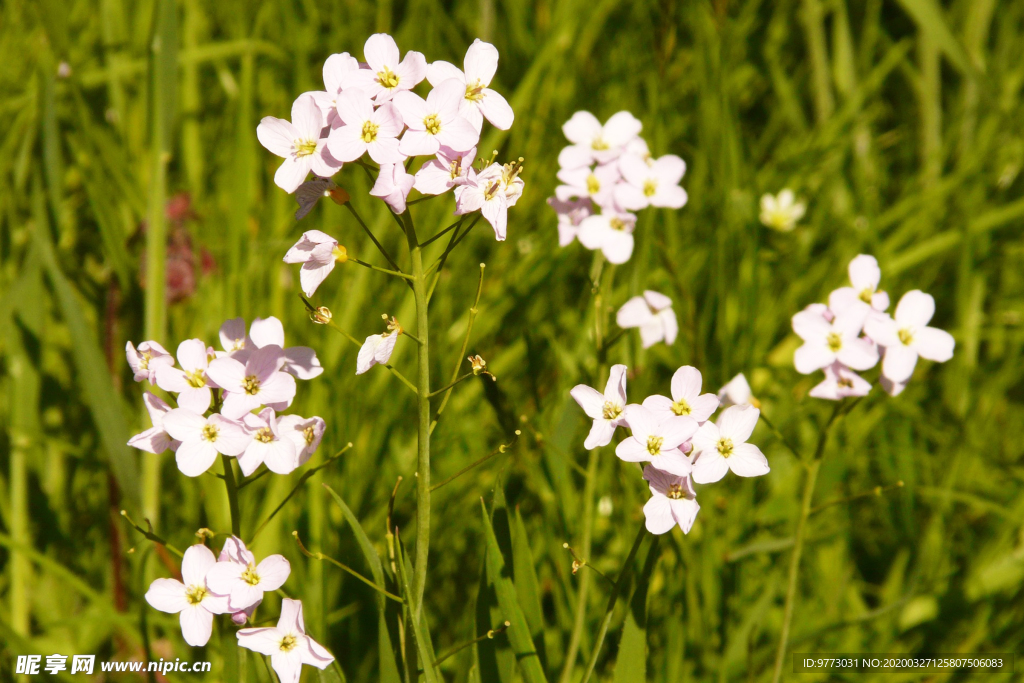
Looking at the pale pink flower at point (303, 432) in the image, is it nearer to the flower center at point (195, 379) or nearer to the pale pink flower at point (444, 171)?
the flower center at point (195, 379)

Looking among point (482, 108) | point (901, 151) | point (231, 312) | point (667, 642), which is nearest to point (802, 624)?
point (667, 642)

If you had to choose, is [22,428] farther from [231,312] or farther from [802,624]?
[802,624]

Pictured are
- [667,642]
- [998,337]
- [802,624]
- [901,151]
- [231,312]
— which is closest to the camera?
[667,642]

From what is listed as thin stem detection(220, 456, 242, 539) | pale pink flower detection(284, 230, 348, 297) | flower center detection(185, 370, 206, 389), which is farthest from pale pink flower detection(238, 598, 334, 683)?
pale pink flower detection(284, 230, 348, 297)

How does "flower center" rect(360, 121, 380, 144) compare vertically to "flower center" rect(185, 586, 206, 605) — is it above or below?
above

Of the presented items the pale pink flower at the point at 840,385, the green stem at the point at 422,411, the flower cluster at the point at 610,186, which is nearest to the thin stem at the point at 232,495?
the green stem at the point at 422,411

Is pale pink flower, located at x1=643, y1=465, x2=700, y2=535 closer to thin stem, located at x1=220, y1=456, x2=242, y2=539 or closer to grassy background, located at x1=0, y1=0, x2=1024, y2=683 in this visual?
grassy background, located at x1=0, y1=0, x2=1024, y2=683
